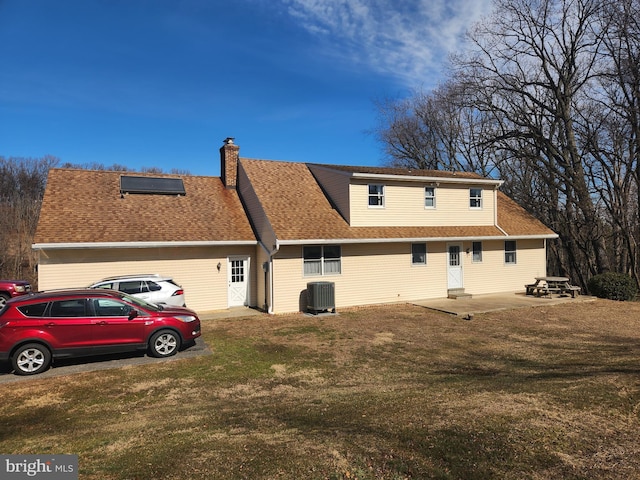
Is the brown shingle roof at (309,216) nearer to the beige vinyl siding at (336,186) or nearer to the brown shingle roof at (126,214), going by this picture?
the beige vinyl siding at (336,186)

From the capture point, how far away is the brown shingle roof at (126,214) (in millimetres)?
14078

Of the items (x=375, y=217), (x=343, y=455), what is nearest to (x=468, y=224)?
(x=375, y=217)

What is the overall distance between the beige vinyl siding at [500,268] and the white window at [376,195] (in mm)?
4728

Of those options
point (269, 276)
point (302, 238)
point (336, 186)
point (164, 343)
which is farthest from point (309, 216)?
point (164, 343)

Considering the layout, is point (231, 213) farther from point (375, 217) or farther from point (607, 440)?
point (607, 440)

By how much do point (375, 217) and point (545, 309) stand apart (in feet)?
25.3

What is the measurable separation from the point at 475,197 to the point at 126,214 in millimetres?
16042

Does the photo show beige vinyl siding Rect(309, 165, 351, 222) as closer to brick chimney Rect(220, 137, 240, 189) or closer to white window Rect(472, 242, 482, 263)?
brick chimney Rect(220, 137, 240, 189)

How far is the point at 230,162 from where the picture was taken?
19562 mm

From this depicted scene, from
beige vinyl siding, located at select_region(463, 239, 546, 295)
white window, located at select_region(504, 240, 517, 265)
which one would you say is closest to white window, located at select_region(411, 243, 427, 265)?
beige vinyl siding, located at select_region(463, 239, 546, 295)

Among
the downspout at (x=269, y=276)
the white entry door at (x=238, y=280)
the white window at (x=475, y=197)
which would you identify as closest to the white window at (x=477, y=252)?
the white window at (x=475, y=197)

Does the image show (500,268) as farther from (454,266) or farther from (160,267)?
(160,267)

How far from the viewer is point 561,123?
82.1 ft

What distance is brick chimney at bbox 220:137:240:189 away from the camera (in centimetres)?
1939
